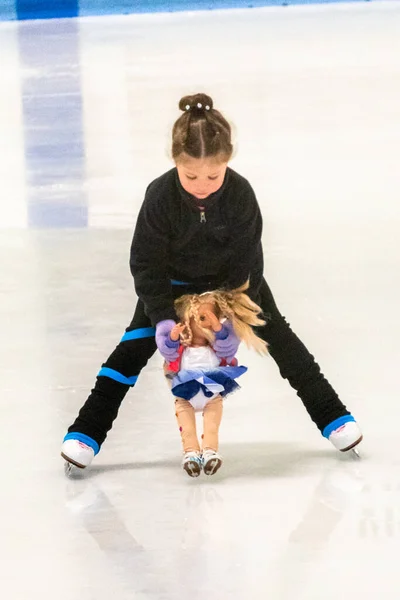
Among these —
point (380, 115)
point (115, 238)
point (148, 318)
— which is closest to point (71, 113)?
point (380, 115)

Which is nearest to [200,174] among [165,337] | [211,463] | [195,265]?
[195,265]

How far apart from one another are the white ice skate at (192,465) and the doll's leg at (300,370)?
0.93 ft

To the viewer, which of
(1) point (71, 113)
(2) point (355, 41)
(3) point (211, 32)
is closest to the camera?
(1) point (71, 113)

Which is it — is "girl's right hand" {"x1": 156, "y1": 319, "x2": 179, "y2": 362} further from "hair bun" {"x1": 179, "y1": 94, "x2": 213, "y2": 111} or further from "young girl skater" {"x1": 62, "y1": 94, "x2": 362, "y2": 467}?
"hair bun" {"x1": 179, "y1": 94, "x2": 213, "y2": 111}

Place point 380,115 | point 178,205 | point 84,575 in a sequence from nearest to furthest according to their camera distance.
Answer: point 84,575 < point 178,205 < point 380,115

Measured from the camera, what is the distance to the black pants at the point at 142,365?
252 cm

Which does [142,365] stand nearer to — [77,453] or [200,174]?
[77,453]

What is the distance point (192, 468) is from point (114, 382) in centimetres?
26

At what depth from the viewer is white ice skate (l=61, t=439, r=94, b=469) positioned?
2.46 m

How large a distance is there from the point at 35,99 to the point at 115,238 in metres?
2.94

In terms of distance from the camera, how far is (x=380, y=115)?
613 cm

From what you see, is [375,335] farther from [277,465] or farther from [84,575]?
[84,575]

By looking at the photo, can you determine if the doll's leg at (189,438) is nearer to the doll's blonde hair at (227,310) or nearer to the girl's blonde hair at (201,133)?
the doll's blonde hair at (227,310)

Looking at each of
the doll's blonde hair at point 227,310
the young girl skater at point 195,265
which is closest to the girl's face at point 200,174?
the young girl skater at point 195,265
